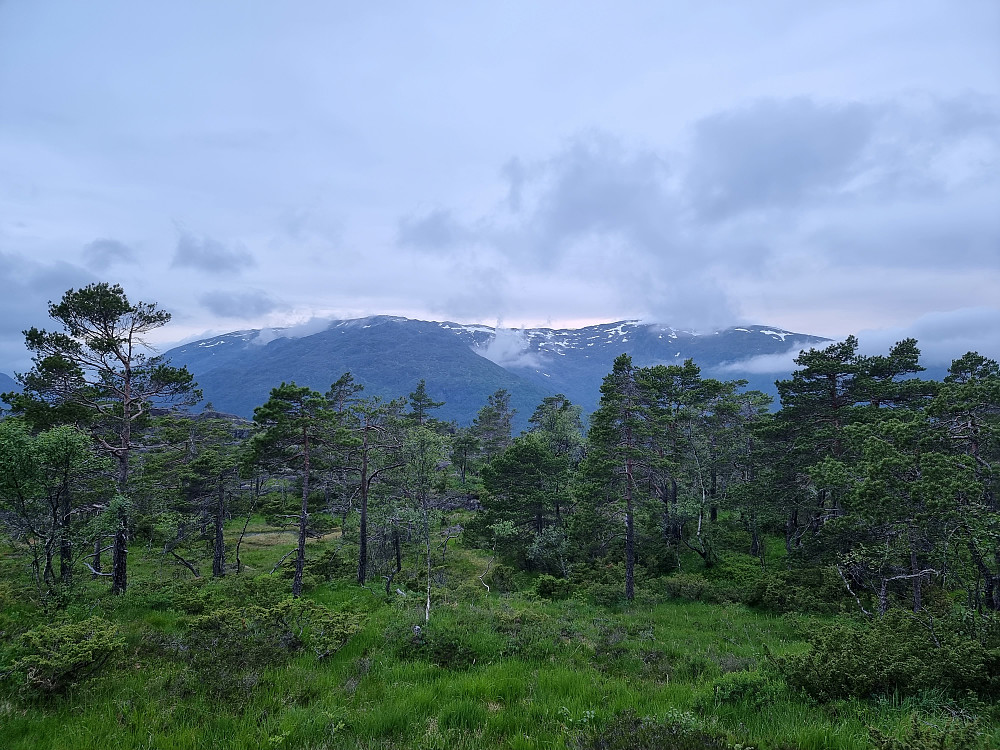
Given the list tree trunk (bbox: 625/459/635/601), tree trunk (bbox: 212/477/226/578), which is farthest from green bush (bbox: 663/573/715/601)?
tree trunk (bbox: 212/477/226/578)

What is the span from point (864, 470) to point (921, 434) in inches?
88.0

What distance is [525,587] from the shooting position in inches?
1078

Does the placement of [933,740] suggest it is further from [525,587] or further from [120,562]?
[525,587]

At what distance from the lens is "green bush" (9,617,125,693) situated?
607cm

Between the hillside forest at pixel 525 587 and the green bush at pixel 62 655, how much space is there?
0.05 metres

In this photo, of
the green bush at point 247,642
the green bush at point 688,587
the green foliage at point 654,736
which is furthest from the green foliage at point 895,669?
the green bush at point 688,587

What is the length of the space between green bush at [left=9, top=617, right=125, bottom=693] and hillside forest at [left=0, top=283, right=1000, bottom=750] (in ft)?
0.16

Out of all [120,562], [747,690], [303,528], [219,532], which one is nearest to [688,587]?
[747,690]

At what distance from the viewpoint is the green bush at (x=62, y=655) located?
6074 mm

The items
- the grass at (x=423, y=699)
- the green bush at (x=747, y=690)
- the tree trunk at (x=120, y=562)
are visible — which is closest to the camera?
the grass at (x=423, y=699)

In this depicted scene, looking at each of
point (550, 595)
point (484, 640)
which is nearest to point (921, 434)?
point (484, 640)

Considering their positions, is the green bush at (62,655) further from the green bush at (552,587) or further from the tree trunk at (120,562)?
the green bush at (552,587)

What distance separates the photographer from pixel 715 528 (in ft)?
103

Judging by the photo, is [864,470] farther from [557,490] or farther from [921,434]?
[557,490]
